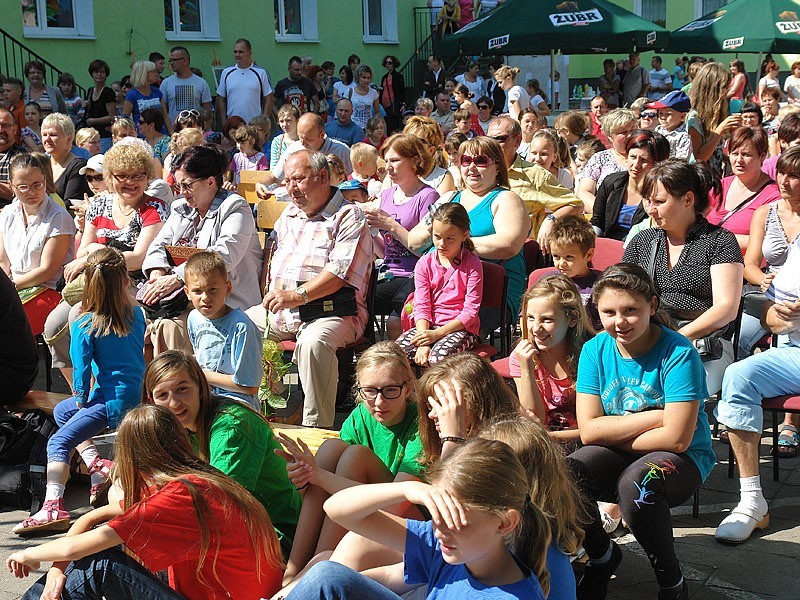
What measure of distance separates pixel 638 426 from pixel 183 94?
1190cm

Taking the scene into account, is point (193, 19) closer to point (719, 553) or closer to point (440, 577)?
point (719, 553)

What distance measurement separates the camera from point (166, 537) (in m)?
3.03

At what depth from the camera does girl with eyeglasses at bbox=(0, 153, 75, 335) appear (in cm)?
666

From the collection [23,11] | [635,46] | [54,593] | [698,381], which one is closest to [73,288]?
[54,593]

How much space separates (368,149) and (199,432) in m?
5.36

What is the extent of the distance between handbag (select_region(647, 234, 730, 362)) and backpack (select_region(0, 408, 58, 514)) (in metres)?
3.00

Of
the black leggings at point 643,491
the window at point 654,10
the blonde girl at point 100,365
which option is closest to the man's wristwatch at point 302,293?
the blonde girl at point 100,365

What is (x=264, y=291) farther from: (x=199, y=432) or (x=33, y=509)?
(x=199, y=432)

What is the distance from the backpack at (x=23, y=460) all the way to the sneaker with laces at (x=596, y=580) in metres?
2.62

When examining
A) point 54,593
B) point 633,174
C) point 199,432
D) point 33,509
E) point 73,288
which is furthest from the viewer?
point 633,174

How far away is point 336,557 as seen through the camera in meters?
3.21

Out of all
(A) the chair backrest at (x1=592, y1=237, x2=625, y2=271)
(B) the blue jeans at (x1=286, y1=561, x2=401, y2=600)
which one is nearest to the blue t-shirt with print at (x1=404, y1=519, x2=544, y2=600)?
(B) the blue jeans at (x1=286, y1=561, x2=401, y2=600)

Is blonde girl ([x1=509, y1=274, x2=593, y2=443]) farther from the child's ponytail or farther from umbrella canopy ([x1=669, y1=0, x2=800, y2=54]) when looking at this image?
umbrella canopy ([x1=669, y1=0, x2=800, y2=54])

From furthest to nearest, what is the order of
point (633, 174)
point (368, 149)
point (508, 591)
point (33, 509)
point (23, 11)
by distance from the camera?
point (23, 11), point (368, 149), point (633, 174), point (33, 509), point (508, 591)
